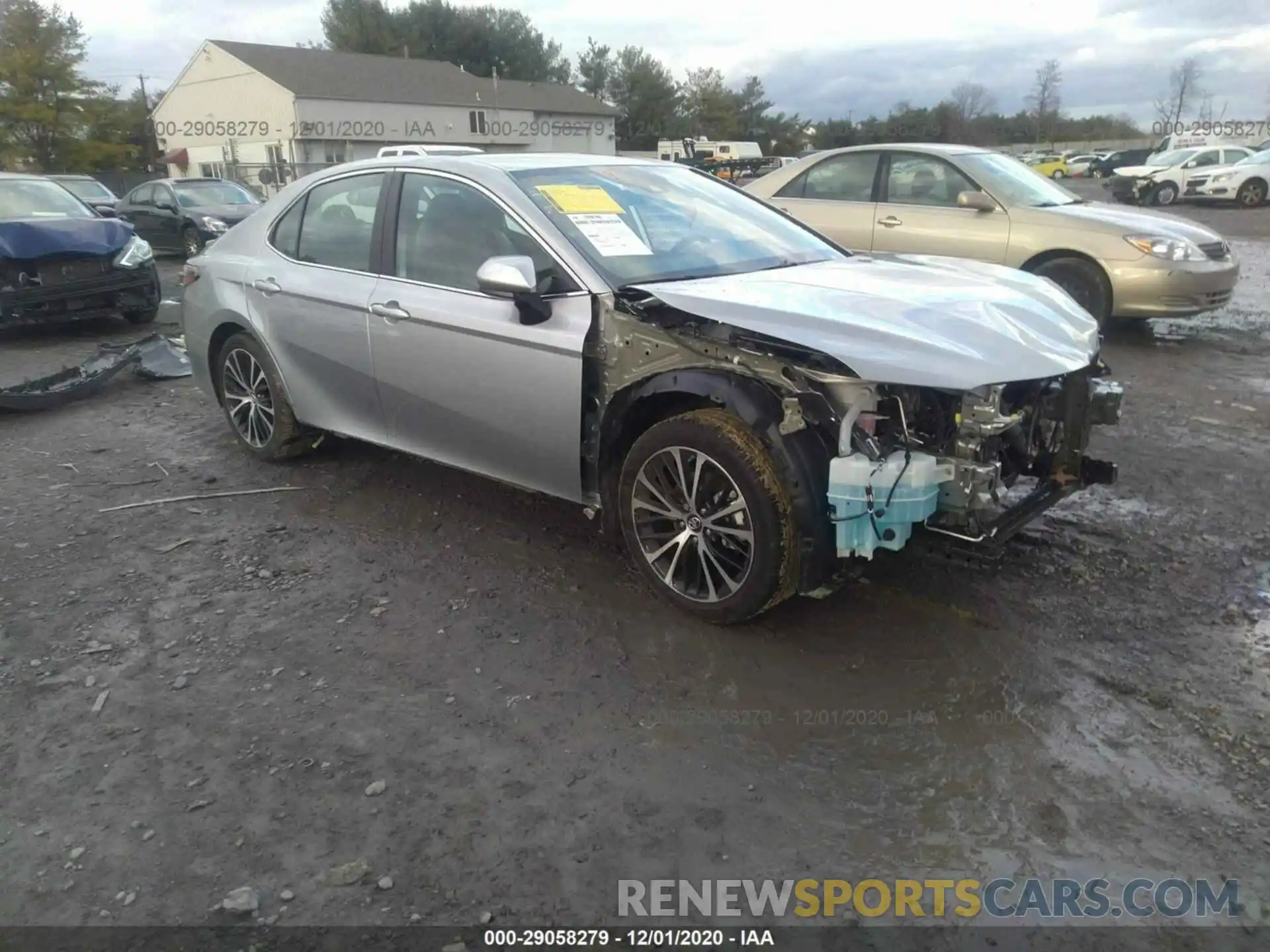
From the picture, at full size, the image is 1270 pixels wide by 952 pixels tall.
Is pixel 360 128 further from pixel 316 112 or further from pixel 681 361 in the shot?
pixel 681 361

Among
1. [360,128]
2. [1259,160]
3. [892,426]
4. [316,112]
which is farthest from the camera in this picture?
[360,128]

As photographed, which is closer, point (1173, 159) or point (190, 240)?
point (190, 240)

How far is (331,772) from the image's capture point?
2.88m

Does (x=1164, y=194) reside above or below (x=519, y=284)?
below

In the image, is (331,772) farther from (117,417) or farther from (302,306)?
(117,417)

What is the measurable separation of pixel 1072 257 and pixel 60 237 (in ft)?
30.4

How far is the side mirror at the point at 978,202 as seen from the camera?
7.84 meters

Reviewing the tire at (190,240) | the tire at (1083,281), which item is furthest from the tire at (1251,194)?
the tire at (190,240)

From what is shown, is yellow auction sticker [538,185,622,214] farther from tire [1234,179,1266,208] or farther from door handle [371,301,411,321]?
tire [1234,179,1266,208]

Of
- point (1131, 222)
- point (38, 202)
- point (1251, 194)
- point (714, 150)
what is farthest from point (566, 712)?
point (714, 150)

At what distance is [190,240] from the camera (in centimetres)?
1576

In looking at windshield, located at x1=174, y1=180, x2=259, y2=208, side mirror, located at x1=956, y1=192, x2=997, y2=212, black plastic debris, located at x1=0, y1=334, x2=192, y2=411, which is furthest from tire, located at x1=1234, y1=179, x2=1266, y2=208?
black plastic debris, located at x1=0, y1=334, x2=192, y2=411

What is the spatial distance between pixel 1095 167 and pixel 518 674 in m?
51.9

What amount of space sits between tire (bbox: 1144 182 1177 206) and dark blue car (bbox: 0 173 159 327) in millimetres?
27518
